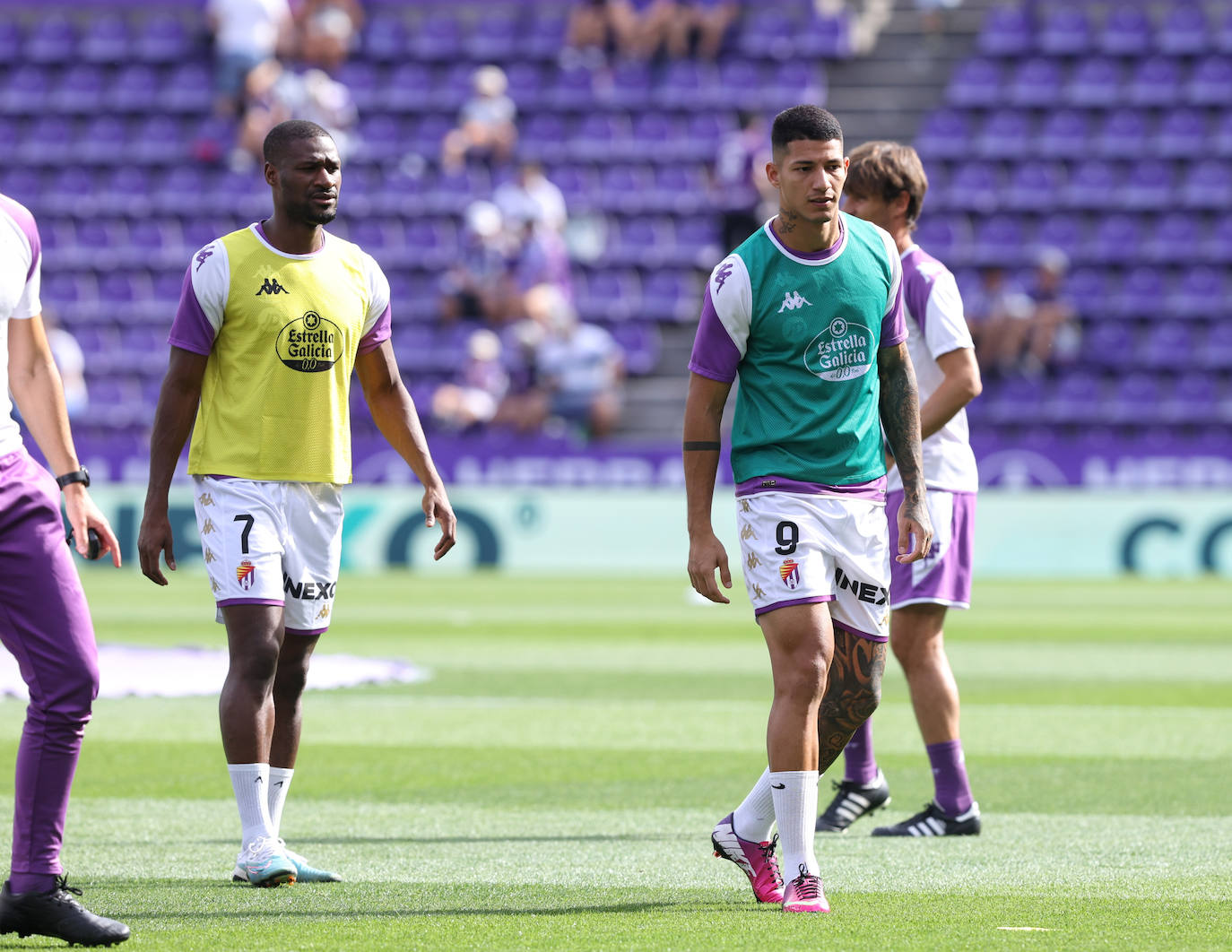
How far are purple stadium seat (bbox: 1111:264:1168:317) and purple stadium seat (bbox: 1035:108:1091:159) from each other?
2069 mm

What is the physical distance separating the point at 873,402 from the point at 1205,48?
2329 cm

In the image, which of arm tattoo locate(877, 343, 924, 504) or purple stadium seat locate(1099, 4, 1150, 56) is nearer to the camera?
arm tattoo locate(877, 343, 924, 504)

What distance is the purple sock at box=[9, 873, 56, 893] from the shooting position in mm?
5023

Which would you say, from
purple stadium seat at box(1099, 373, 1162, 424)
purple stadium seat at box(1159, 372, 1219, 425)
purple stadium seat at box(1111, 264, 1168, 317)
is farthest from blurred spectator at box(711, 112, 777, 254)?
purple stadium seat at box(1159, 372, 1219, 425)

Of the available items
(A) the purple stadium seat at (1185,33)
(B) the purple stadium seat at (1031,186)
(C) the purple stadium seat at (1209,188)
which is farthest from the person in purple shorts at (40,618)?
(A) the purple stadium seat at (1185,33)

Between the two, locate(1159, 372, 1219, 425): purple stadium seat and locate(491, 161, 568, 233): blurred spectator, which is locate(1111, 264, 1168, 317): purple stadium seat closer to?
locate(1159, 372, 1219, 425): purple stadium seat

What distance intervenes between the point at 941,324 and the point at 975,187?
20.0 m

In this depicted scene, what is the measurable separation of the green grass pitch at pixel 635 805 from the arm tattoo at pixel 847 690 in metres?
0.46

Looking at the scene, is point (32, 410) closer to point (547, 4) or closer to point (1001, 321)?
point (1001, 321)

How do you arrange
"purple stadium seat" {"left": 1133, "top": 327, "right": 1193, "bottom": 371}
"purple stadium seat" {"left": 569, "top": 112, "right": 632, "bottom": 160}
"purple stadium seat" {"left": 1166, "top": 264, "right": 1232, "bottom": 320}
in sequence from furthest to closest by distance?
"purple stadium seat" {"left": 569, "top": 112, "right": 632, "bottom": 160}, "purple stadium seat" {"left": 1166, "top": 264, "right": 1232, "bottom": 320}, "purple stadium seat" {"left": 1133, "top": 327, "right": 1193, "bottom": 371}

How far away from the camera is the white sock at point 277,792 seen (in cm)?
619

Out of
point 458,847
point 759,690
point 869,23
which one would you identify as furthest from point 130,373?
point 458,847

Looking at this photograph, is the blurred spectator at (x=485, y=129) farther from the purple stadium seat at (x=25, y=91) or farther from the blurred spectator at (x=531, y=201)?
the purple stadium seat at (x=25, y=91)

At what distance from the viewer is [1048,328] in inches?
969
